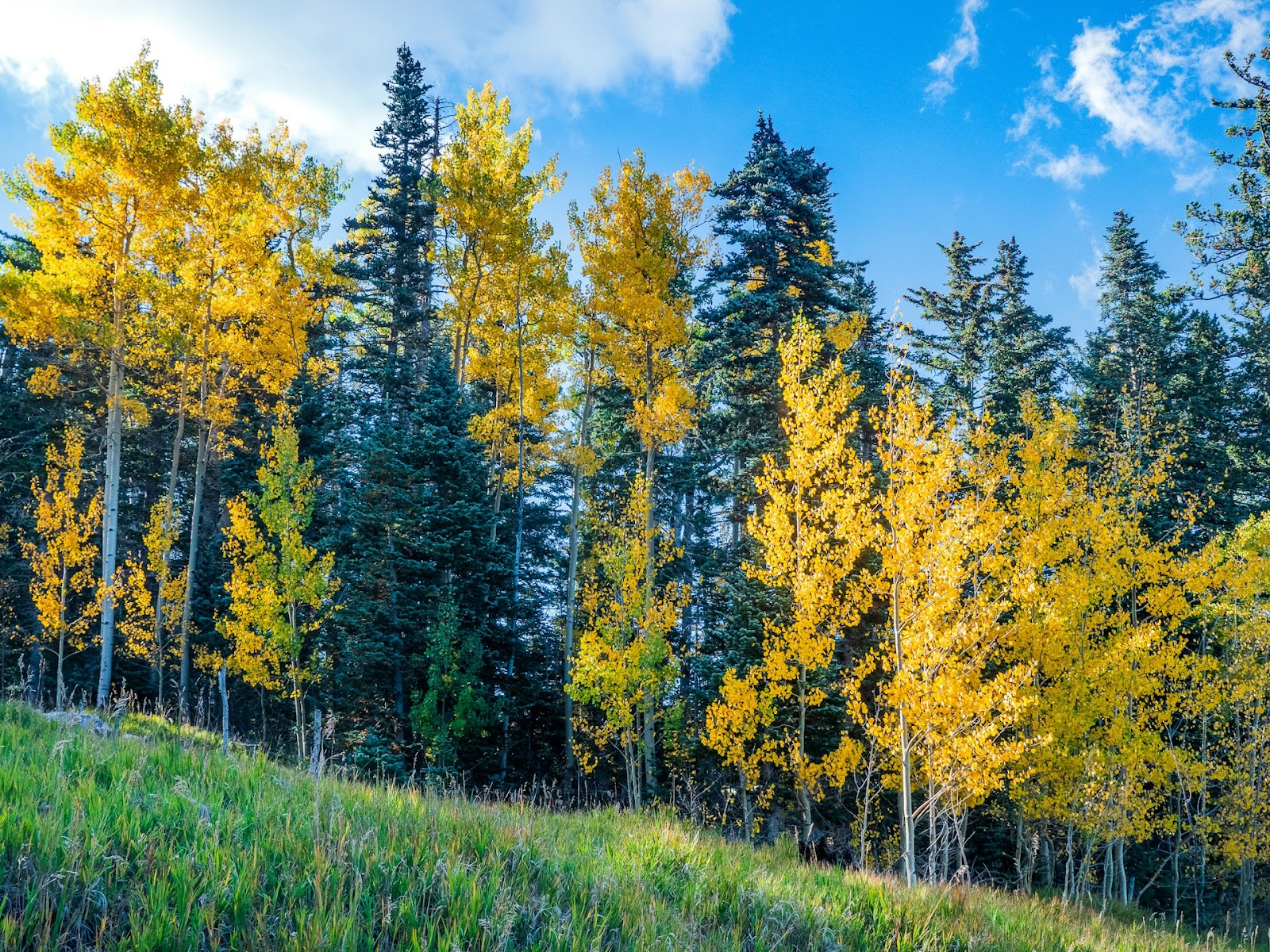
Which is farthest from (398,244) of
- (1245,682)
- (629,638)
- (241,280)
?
(1245,682)

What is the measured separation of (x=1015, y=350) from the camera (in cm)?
2520

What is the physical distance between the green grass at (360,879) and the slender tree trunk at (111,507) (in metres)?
10.1

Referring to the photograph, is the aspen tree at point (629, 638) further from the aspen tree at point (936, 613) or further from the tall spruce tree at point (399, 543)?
the aspen tree at point (936, 613)

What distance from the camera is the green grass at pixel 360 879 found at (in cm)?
261

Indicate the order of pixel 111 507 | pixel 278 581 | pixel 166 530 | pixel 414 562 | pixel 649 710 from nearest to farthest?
pixel 111 507 → pixel 649 710 → pixel 278 581 → pixel 414 562 → pixel 166 530

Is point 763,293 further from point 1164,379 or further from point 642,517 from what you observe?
point 1164,379

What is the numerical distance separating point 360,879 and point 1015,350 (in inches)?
1097

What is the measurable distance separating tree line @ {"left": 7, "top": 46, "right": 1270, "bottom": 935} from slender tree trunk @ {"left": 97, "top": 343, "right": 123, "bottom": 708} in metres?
0.13

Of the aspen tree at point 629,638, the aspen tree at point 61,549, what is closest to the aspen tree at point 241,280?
the aspen tree at point 61,549

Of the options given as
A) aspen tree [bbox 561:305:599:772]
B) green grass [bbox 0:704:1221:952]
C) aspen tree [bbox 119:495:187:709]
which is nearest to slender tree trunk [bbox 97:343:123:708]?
aspen tree [bbox 119:495:187:709]

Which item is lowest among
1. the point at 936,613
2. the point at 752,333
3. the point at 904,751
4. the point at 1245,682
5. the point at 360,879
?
the point at 904,751

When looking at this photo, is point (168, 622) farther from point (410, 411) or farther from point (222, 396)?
point (410, 411)

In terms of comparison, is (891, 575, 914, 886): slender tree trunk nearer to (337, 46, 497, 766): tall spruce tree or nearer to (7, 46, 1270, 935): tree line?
(7, 46, 1270, 935): tree line

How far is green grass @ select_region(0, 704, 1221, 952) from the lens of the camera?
2605 millimetres
